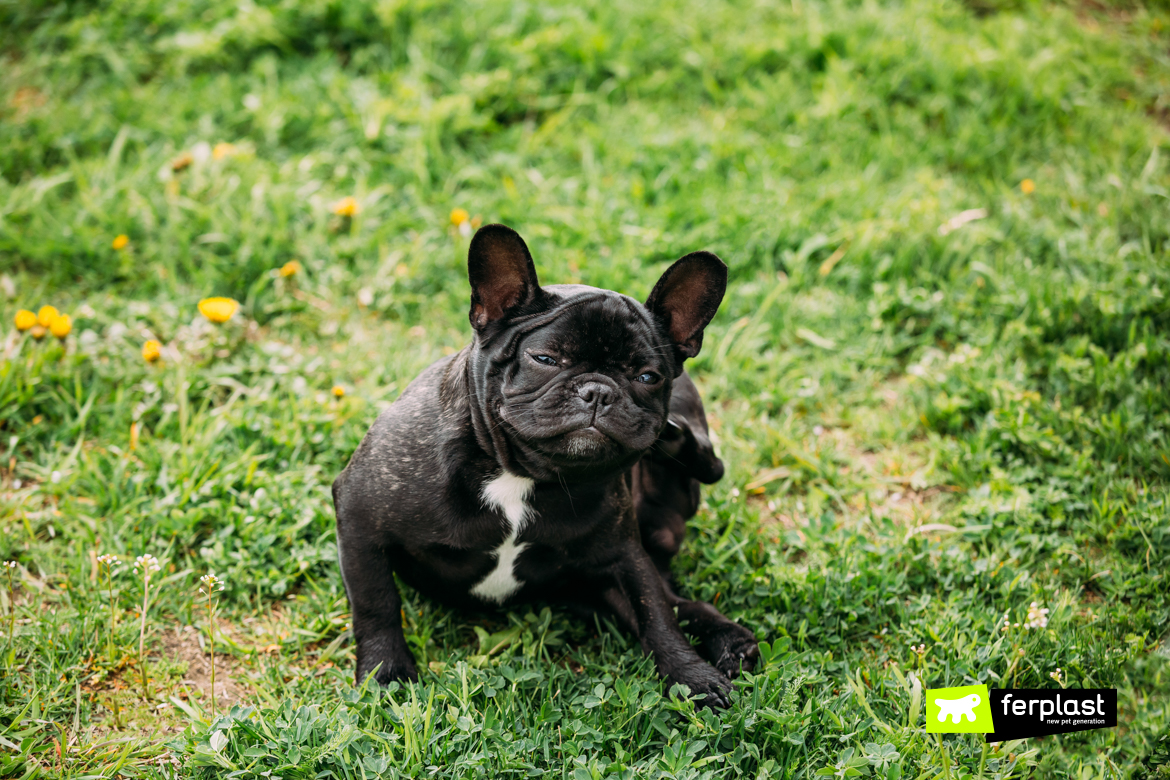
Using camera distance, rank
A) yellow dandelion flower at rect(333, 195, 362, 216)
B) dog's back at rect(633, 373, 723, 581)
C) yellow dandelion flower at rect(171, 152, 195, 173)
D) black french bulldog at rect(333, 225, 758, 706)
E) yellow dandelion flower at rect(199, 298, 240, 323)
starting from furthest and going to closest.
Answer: yellow dandelion flower at rect(171, 152, 195, 173), yellow dandelion flower at rect(333, 195, 362, 216), yellow dandelion flower at rect(199, 298, 240, 323), dog's back at rect(633, 373, 723, 581), black french bulldog at rect(333, 225, 758, 706)

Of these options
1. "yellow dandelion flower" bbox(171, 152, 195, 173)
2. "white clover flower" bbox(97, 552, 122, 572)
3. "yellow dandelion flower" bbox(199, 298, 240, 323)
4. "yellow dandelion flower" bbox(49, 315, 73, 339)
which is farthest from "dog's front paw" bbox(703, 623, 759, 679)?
"yellow dandelion flower" bbox(171, 152, 195, 173)

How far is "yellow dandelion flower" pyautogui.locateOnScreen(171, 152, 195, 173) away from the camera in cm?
596

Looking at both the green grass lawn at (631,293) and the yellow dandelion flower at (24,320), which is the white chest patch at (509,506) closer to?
the green grass lawn at (631,293)

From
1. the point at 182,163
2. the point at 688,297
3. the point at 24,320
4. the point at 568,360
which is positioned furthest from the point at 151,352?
the point at 688,297

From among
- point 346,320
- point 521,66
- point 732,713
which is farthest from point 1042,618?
point 521,66

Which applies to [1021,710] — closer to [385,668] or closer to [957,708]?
[957,708]

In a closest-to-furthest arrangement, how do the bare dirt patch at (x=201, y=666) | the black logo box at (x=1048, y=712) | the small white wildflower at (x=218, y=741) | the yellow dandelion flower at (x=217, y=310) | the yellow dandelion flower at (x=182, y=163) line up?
the small white wildflower at (x=218, y=741), the black logo box at (x=1048, y=712), the bare dirt patch at (x=201, y=666), the yellow dandelion flower at (x=217, y=310), the yellow dandelion flower at (x=182, y=163)

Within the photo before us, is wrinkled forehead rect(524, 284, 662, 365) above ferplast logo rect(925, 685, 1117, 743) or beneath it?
above

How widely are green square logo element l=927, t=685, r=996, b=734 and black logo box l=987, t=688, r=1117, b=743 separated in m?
0.06

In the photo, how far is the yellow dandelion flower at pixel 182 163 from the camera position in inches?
235

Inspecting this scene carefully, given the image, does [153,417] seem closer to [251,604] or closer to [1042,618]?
[251,604]

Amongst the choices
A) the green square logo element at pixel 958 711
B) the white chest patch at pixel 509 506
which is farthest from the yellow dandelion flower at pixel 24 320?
the green square logo element at pixel 958 711

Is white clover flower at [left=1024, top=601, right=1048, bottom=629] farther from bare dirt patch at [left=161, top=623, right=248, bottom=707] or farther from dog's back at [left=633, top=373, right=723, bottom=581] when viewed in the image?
bare dirt patch at [left=161, top=623, right=248, bottom=707]

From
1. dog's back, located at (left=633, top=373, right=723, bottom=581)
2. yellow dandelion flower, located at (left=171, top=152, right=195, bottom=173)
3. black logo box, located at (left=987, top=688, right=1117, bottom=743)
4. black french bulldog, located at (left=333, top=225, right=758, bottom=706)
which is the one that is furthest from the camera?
yellow dandelion flower, located at (left=171, top=152, right=195, bottom=173)
